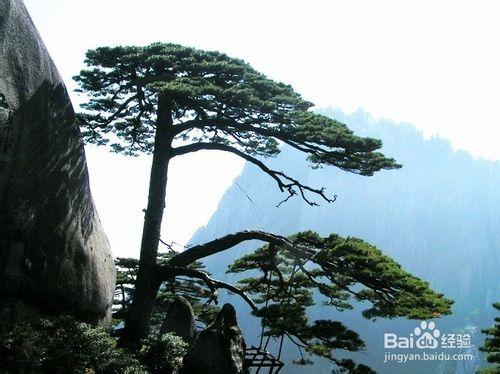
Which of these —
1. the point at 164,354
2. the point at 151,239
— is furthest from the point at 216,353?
the point at 151,239

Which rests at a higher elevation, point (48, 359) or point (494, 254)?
point (494, 254)

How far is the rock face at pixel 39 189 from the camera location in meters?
7.39

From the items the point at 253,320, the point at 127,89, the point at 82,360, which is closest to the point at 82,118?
the point at 127,89

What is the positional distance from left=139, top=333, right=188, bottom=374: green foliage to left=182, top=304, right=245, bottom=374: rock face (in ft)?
2.79

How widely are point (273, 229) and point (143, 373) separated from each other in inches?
3198

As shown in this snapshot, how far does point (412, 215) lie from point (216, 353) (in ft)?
276

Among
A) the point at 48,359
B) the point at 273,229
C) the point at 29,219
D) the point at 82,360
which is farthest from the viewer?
the point at 273,229

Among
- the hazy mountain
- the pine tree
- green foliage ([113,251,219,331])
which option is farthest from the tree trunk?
the hazy mountain

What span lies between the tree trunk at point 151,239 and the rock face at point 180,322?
1.57 feet

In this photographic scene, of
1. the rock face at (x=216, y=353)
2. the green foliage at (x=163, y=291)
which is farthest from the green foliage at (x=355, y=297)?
the green foliage at (x=163, y=291)

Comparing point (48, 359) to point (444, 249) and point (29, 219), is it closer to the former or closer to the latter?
point (29, 219)

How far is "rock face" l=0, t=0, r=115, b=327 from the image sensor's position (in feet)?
24.3

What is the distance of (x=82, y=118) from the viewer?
12.0 meters

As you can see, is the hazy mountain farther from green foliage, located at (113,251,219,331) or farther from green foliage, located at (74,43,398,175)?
green foliage, located at (74,43,398,175)
